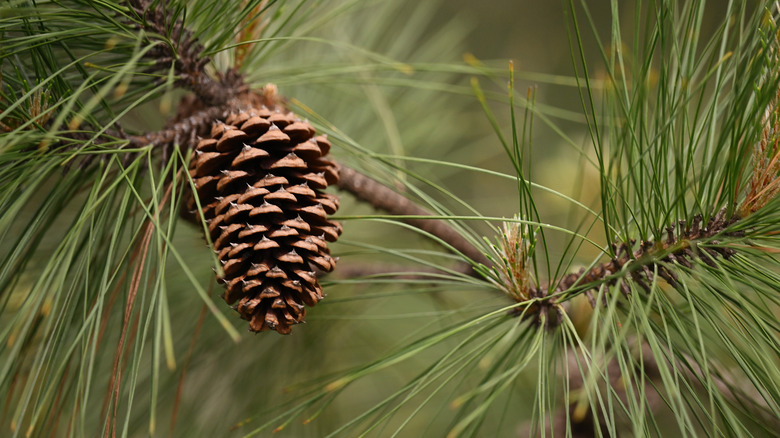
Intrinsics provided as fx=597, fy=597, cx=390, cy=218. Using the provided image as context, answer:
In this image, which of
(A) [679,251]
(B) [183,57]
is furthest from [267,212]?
(A) [679,251]

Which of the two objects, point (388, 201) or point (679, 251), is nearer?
point (679, 251)

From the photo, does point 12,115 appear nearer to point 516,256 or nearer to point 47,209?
point 47,209

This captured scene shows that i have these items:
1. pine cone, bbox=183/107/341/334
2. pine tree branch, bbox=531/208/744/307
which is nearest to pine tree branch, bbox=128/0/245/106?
pine cone, bbox=183/107/341/334

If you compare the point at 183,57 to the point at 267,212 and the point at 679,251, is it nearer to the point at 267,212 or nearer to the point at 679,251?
the point at 267,212

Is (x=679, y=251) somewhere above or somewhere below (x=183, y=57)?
below

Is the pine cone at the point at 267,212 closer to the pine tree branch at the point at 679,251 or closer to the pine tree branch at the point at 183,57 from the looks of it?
the pine tree branch at the point at 183,57
